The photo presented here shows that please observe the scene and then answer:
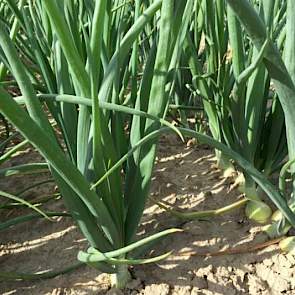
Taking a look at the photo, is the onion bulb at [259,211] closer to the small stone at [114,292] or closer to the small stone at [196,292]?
the small stone at [196,292]

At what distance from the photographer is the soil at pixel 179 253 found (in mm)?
869

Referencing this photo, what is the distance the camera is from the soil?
0.87 m

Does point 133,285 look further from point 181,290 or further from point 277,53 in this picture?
point 277,53

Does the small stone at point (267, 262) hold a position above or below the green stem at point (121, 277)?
below

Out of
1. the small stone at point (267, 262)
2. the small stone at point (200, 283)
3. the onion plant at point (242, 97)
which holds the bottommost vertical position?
the small stone at point (267, 262)

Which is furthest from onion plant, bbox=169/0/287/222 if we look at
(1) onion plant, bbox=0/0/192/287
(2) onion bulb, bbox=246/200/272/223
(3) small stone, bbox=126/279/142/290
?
(3) small stone, bbox=126/279/142/290

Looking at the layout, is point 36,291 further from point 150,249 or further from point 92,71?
point 92,71

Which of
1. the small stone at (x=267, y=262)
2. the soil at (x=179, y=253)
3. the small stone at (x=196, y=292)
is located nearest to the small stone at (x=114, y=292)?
the soil at (x=179, y=253)

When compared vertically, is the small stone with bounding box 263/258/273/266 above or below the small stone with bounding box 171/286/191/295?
below

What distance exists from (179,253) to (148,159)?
0.79 ft

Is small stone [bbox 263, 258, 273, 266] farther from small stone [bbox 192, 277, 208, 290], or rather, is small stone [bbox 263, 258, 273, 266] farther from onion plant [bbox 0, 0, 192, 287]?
onion plant [bbox 0, 0, 192, 287]

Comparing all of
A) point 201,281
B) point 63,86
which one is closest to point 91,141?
point 63,86

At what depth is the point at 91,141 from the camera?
75 cm

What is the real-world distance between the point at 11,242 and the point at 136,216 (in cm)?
33
